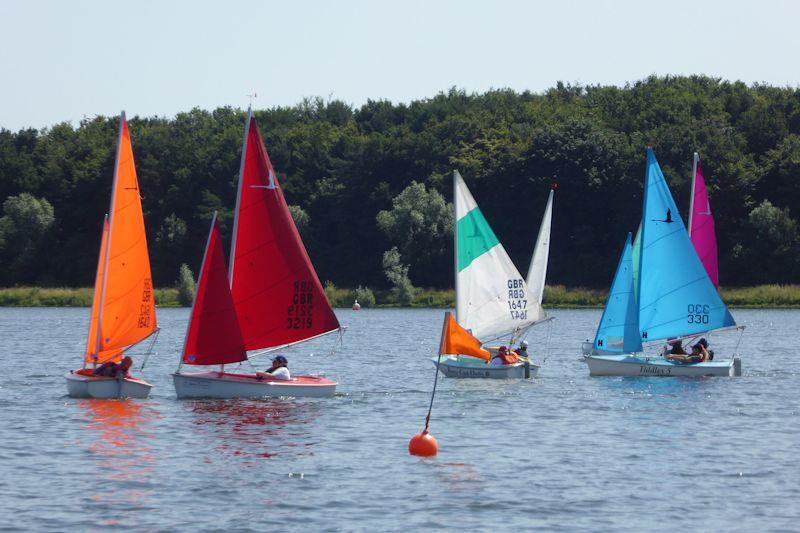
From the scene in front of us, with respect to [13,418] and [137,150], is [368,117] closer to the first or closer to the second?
[137,150]

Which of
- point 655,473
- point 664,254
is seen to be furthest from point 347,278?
point 655,473

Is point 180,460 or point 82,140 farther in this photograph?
point 82,140

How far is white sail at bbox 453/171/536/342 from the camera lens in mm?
45188

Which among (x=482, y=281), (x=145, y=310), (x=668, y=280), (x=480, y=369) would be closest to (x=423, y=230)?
(x=482, y=281)

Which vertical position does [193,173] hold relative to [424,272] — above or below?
above

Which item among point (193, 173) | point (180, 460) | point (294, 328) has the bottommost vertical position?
point (180, 460)

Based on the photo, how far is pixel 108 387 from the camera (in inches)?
1433

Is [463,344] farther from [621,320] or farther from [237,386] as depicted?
[621,320]

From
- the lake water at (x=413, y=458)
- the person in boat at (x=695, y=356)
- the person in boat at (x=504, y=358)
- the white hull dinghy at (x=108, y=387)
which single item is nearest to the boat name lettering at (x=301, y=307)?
the lake water at (x=413, y=458)

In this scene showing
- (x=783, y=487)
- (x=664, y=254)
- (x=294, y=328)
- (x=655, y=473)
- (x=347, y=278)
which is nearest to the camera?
(x=783, y=487)

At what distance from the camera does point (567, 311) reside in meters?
105

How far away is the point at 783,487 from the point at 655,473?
268 centimetres

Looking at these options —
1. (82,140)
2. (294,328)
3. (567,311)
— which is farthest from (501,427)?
(82,140)

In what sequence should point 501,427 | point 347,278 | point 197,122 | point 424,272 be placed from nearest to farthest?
point 501,427
point 424,272
point 347,278
point 197,122
